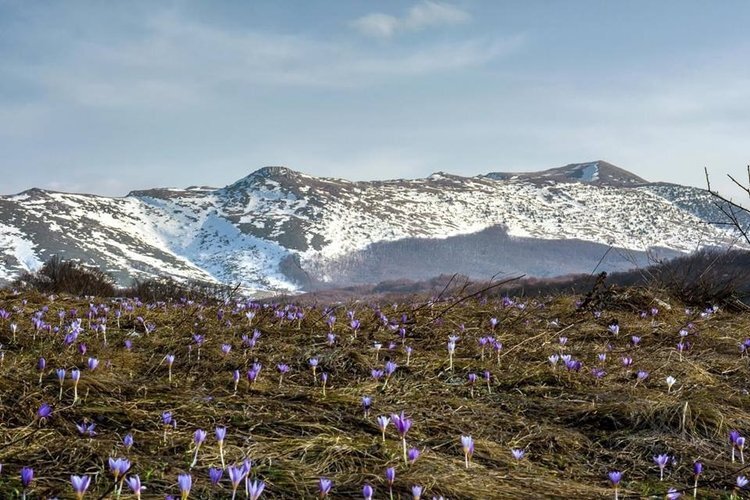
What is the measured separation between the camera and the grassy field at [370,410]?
215 centimetres

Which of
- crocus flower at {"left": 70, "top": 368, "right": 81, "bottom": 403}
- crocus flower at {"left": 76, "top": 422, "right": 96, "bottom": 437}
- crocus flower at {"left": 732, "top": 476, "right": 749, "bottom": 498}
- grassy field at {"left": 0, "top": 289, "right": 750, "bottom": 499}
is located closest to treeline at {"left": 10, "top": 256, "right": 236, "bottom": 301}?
grassy field at {"left": 0, "top": 289, "right": 750, "bottom": 499}

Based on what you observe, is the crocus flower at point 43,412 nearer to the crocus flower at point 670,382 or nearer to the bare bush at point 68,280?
the crocus flower at point 670,382

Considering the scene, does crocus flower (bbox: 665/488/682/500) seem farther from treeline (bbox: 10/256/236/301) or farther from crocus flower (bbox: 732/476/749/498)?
treeline (bbox: 10/256/236/301)

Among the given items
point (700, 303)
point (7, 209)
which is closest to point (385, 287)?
point (700, 303)

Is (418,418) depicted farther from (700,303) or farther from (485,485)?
(700,303)

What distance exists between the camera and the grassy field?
7.05 feet

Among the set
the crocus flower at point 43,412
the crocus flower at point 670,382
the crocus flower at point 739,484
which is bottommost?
the crocus flower at point 739,484

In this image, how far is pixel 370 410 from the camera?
2994 mm

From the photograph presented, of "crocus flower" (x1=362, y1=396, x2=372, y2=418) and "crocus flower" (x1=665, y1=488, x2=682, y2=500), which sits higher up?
"crocus flower" (x1=362, y1=396, x2=372, y2=418)

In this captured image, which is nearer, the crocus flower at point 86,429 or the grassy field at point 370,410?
the grassy field at point 370,410

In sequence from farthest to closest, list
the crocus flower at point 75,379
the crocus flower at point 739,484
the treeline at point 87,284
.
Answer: the treeline at point 87,284 < the crocus flower at point 75,379 < the crocus flower at point 739,484

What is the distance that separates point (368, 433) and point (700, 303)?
7.11 m

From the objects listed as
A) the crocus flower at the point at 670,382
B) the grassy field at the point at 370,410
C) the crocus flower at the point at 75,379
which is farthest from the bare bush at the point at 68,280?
the crocus flower at the point at 670,382

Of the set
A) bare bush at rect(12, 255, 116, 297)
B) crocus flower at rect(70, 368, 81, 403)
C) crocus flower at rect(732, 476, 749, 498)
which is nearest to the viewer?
crocus flower at rect(732, 476, 749, 498)
